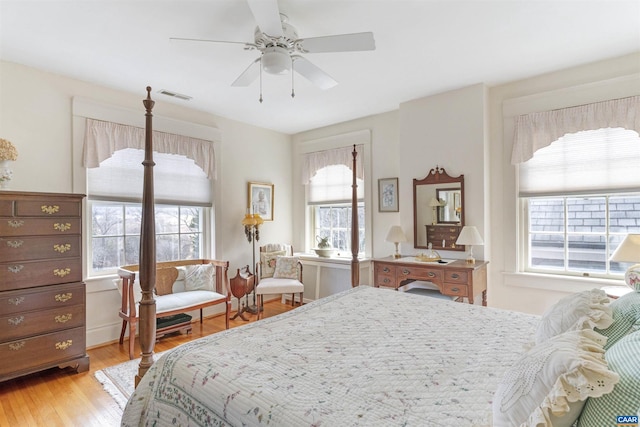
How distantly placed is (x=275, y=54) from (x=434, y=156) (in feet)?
7.32

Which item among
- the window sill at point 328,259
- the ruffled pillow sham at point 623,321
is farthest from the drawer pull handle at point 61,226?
the ruffled pillow sham at point 623,321

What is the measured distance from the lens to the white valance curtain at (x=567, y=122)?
274 centimetres

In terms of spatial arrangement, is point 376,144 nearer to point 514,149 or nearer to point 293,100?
point 293,100

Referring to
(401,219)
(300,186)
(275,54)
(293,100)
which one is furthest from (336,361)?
(300,186)

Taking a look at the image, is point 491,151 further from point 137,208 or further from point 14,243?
point 14,243

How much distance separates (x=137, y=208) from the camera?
364cm

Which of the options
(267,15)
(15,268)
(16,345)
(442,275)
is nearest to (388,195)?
(442,275)

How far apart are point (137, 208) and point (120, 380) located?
5.84ft

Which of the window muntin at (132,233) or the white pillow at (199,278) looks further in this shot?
the white pillow at (199,278)

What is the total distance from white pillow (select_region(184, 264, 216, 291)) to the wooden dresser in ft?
3.61

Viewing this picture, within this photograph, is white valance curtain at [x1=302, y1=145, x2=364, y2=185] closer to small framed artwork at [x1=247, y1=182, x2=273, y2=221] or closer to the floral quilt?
small framed artwork at [x1=247, y1=182, x2=273, y2=221]

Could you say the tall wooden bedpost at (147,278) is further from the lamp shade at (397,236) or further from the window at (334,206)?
the window at (334,206)

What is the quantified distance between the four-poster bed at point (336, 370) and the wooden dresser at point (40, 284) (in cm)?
Answer: 141

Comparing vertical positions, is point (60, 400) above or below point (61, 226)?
below
